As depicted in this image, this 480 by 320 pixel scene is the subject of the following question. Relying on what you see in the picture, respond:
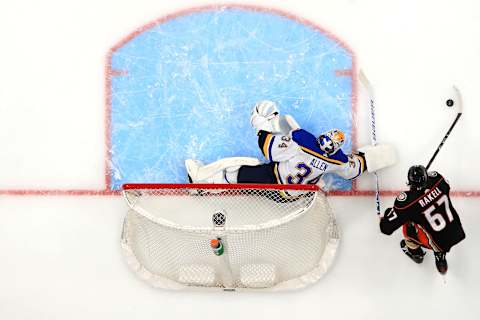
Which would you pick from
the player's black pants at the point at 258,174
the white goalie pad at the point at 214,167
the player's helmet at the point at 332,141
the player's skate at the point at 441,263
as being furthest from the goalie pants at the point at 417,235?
the white goalie pad at the point at 214,167

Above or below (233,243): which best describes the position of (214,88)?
above

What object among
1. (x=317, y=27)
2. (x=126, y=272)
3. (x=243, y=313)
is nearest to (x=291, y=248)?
(x=243, y=313)

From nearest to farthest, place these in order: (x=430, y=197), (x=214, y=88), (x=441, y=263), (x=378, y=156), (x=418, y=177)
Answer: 1. (x=418, y=177)
2. (x=430, y=197)
3. (x=441, y=263)
4. (x=378, y=156)
5. (x=214, y=88)

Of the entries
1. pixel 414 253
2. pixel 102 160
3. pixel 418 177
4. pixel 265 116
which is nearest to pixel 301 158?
pixel 265 116

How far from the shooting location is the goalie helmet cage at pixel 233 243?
360cm

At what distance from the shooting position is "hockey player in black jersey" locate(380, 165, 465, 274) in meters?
3.28

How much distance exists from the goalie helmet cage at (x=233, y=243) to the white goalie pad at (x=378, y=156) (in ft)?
1.08

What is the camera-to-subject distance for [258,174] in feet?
12.0

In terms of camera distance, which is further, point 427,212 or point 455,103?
point 455,103

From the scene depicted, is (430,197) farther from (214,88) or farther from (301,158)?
(214,88)

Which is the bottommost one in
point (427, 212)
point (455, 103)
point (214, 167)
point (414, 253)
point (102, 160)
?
point (414, 253)

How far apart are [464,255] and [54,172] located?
2.39 m

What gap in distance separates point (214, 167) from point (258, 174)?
10.2 inches

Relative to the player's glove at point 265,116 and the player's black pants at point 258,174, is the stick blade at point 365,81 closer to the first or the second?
the player's glove at point 265,116
